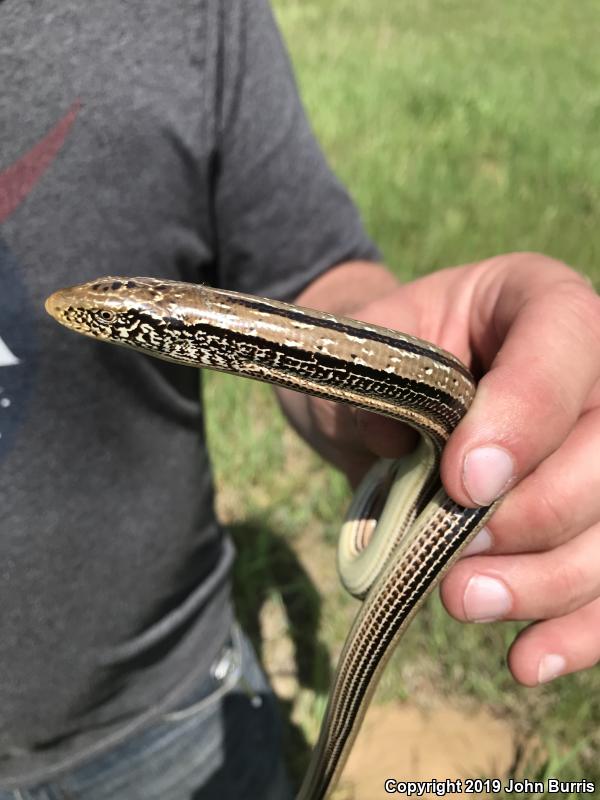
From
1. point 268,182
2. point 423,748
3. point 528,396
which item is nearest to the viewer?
point 528,396

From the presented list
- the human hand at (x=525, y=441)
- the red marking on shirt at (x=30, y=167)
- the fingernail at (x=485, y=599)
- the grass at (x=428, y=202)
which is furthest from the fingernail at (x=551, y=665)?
the red marking on shirt at (x=30, y=167)

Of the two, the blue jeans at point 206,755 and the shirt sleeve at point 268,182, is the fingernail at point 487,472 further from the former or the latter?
the blue jeans at point 206,755

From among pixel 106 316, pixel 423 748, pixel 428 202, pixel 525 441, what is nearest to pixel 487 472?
pixel 525 441

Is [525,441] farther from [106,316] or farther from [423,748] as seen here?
[423,748]

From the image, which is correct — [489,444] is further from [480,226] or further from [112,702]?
[480,226]

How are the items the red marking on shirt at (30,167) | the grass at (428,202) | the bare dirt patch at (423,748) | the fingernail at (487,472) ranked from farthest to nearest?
the grass at (428,202) → the bare dirt patch at (423,748) → the red marking on shirt at (30,167) → the fingernail at (487,472)

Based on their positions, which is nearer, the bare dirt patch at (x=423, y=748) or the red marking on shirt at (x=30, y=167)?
the red marking on shirt at (x=30, y=167)
